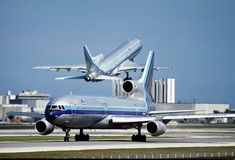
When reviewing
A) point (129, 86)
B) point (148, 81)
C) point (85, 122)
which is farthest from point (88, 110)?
point (148, 81)

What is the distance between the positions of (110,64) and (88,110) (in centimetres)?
5926

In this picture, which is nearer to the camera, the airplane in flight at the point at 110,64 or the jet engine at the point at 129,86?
the jet engine at the point at 129,86

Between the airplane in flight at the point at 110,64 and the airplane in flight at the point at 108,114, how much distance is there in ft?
123

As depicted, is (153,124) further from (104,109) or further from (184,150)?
(184,150)

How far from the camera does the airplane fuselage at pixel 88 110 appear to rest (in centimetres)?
7225

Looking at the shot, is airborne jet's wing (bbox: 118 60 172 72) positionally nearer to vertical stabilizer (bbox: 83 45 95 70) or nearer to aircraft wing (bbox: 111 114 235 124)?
vertical stabilizer (bbox: 83 45 95 70)

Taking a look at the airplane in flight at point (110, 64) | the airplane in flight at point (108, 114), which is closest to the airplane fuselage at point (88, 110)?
the airplane in flight at point (108, 114)

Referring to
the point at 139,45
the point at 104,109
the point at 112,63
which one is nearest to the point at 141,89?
the point at 104,109

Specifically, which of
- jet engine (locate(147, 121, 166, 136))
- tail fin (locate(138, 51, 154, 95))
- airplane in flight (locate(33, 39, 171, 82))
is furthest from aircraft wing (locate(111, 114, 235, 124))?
airplane in flight (locate(33, 39, 171, 82))

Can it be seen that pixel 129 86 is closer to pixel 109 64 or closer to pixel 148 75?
pixel 148 75

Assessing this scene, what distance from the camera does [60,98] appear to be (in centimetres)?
7362

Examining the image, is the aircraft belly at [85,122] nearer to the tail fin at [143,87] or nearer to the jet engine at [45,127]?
the jet engine at [45,127]

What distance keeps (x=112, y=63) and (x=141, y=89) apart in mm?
48509

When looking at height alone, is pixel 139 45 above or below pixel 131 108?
above
